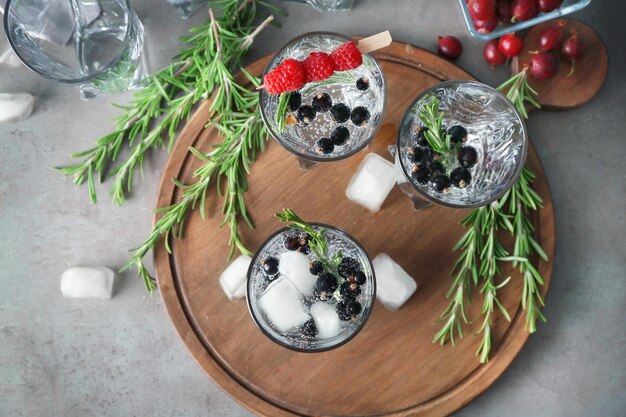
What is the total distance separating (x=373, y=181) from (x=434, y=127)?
0.22m

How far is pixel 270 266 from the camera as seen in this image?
4.54ft

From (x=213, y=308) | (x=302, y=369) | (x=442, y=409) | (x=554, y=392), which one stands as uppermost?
(x=213, y=308)

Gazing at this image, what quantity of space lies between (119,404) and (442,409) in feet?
2.93

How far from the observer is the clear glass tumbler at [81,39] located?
1.51 metres

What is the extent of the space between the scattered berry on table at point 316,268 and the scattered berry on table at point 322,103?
0.36m

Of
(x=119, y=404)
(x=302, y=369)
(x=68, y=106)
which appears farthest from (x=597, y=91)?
(x=119, y=404)

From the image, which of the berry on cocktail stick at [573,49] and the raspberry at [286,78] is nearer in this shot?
the raspberry at [286,78]

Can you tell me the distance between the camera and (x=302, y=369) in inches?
59.0

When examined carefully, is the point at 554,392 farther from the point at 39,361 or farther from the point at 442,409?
the point at 39,361

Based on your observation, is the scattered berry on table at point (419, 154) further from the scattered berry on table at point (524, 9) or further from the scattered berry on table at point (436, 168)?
the scattered berry on table at point (524, 9)

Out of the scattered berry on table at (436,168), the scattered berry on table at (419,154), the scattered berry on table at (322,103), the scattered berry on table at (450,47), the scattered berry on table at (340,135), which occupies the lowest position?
the scattered berry on table at (436,168)

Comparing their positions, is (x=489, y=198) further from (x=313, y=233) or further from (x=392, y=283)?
(x=313, y=233)

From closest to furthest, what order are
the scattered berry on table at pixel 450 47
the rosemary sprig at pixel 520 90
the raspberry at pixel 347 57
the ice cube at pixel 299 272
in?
the raspberry at pixel 347 57, the ice cube at pixel 299 272, the rosemary sprig at pixel 520 90, the scattered berry on table at pixel 450 47

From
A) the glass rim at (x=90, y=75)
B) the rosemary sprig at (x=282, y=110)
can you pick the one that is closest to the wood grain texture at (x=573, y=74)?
the rosemary sprig at (x=282, y=110)
